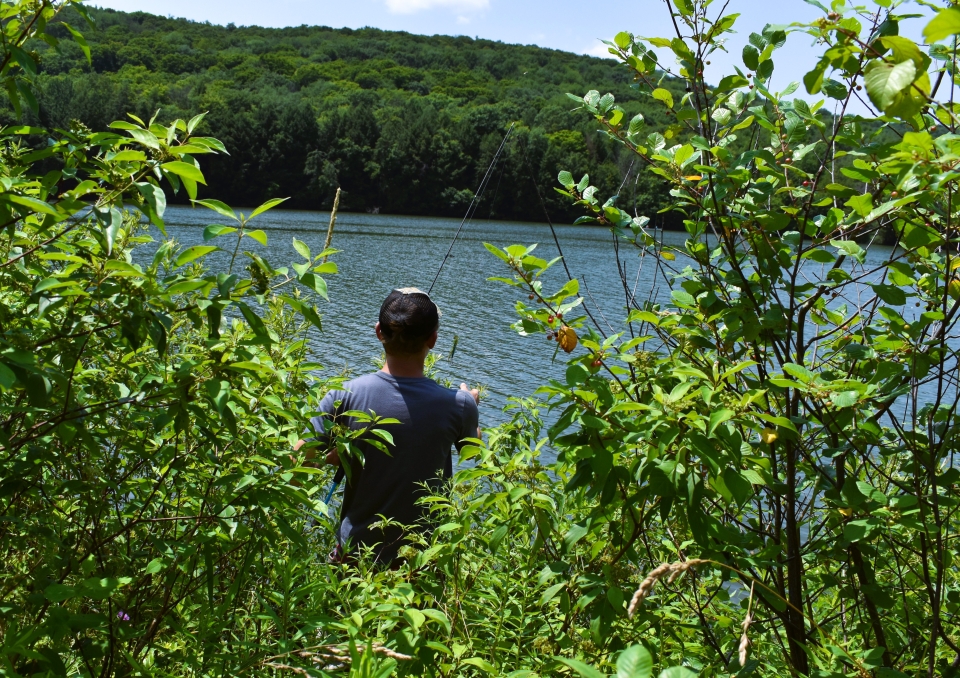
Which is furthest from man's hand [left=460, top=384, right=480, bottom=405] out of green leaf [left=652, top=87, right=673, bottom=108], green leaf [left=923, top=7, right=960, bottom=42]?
green leaf [left=923, top=7, right=960, bottom=42]

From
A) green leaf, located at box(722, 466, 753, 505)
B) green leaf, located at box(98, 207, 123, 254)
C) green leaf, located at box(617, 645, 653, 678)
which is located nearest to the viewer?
green leaf, located at box(617, 645, 653, 678)

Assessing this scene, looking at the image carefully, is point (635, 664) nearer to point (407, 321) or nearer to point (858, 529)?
point (858, 529)

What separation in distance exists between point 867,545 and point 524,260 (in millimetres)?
1096

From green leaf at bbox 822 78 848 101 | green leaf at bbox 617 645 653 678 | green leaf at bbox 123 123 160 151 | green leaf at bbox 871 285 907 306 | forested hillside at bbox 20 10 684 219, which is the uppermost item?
forested hillside at bbox 20 10 684 219

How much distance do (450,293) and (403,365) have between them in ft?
75.7

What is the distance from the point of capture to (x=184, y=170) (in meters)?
1.45

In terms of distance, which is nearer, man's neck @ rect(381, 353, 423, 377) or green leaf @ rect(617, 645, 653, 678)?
green leaf @ rect(617, 645, 653, 678)

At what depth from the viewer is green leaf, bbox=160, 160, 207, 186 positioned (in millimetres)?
1438

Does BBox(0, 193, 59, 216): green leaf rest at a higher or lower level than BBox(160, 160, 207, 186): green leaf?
lower

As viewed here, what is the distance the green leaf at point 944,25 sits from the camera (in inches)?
39.1

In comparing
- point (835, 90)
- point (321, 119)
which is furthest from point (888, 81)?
point (321, 119)

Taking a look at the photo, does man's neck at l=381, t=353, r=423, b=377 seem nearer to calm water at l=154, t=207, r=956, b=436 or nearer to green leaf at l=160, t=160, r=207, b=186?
calm water at l=154, t=207, r=956, b=436

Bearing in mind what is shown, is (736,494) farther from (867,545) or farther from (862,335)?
(862,335)

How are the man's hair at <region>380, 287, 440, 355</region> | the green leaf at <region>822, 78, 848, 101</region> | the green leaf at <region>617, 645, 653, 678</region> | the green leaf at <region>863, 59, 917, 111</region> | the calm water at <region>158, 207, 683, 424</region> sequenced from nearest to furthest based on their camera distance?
1. the green leaf at <region>617, 645, 653, 678</region>
2. the green leaf at <region>863, 59, 917, 111</region>
3. the green leaf at <region>822, 78, 848, 101</region>
4. the man's hair at <region>380, 287, 440, 355</region>
5. the calm water at <region>158, 207, 683, 424</region>
